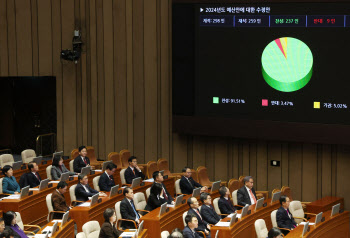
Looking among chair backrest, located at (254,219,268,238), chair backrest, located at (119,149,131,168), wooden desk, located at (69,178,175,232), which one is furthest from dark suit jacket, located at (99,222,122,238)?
chair backrest, located at (119,149,131,168)

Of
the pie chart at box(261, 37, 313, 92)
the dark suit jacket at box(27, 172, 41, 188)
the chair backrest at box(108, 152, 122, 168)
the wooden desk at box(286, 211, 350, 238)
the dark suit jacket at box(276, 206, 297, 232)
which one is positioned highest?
the pie chart at box(261, 37, 313, 92)

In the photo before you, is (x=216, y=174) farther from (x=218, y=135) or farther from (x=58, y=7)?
(x=58, y=7)

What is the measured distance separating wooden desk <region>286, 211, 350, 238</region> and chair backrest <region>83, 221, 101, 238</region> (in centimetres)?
305

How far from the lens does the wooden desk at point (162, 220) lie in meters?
11.4

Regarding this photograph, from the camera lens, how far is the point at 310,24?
14.2 meters

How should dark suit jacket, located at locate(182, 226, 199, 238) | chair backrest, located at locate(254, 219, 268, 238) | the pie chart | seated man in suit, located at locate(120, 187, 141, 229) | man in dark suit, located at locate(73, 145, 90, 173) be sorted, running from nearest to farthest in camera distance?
dark suit jacket, located at locate(182, 226, 199, 238) → chair backrest, located at locate(254, 219, 268, 238) → seated man in suit, located at locate(120, 187, 141, 229) → the pie chart → man in dark suit, located at locate(73, 145, 90, 173)

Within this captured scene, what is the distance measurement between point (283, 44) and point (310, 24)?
723mm

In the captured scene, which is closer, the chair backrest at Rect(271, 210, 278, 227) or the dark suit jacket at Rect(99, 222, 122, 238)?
the dark suit jacket at Rect(99, 222, 122, 238)

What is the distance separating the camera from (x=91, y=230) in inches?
406

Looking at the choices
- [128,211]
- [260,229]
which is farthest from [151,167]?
[260,229]

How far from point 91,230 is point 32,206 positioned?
2834 millimetres

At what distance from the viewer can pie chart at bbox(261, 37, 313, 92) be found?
14297 mm

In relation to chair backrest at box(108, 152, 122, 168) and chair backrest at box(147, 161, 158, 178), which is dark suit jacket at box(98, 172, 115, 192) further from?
chair backrest at box(108, 152, 122, 168)

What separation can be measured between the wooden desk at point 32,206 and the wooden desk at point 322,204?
5277 mm
